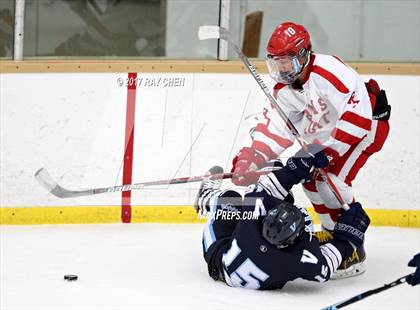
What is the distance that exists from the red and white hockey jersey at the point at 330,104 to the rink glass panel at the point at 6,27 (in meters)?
1.96

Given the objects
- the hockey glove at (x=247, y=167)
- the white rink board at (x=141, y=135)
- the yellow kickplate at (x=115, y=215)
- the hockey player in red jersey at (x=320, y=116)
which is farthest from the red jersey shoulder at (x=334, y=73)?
the yellow kickplate at (x=115, y=215)

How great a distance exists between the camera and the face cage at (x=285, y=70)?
413 cm

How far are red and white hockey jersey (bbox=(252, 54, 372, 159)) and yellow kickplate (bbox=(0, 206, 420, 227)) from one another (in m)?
1.16

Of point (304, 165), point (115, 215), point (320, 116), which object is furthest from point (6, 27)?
point (304, 165)

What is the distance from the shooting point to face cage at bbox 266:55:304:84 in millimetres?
4133

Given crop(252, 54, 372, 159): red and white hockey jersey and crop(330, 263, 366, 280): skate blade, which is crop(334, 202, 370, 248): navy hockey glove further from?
crop(252, 54, 372, 159): red and white hockey jersey

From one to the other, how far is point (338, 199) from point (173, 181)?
969 mm

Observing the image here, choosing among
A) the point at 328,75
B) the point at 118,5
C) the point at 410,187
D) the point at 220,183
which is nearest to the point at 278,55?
the point at 328,75

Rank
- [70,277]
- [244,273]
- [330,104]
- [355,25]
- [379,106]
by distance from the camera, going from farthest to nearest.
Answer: [355,25] → [379,106] → [330,104] → [70,277] → [244,273]

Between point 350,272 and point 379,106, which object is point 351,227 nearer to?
point 350,272

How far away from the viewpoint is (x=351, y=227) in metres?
4.15

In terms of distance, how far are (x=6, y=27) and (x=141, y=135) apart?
3.48 feet

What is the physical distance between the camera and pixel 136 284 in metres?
4.09

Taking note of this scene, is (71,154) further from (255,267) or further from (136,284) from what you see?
(255,267)
